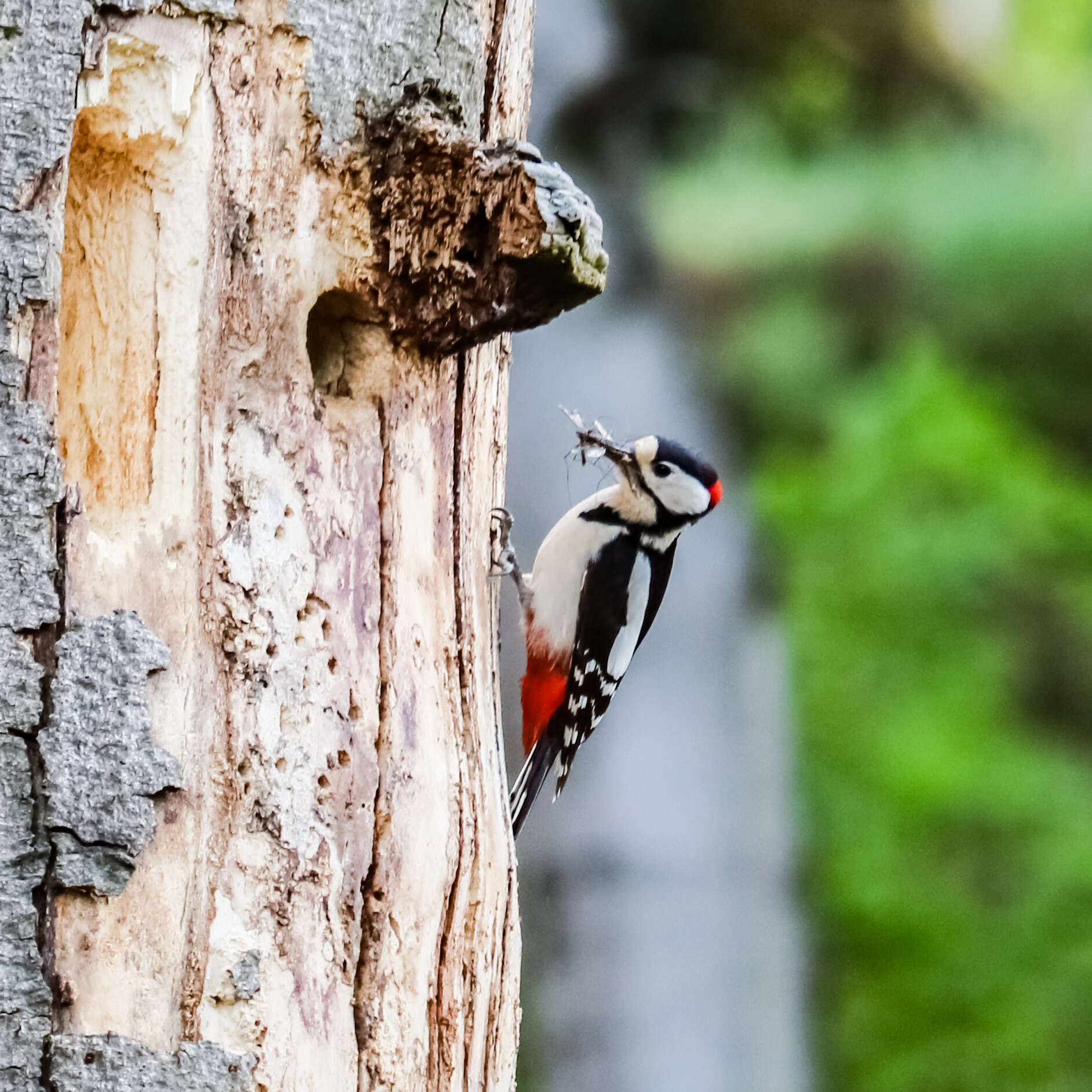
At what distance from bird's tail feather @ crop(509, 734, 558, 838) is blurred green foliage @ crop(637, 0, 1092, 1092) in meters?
1.66

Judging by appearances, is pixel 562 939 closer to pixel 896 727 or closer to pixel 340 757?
pixel 896 727

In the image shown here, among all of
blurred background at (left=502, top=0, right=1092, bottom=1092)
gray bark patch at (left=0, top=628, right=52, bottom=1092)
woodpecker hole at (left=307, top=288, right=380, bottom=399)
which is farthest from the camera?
blurred background at (left=502, top=0, right=1092, bottom=1092)

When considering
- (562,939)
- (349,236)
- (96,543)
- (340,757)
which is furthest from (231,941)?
(562,939)

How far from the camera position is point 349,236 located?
4.60ft

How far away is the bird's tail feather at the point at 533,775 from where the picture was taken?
8.14ft

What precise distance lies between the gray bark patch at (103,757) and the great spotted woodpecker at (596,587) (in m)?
1.29

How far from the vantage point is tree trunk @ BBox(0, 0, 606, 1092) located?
1.19m

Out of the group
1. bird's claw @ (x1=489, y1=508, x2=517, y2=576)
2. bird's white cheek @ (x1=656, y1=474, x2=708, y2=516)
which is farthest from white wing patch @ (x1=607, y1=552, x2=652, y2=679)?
bird's claw @ (x1=489, y1=508, x2=517, y2=576)

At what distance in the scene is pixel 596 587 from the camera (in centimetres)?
275

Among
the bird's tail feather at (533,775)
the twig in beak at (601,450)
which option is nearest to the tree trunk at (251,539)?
the bird's tail feather at (533,775)

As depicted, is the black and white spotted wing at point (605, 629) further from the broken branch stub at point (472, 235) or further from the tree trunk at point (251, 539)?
the broken branch stub at point (472, 235)

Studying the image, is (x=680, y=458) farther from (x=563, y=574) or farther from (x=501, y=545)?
(x=501, y=545)

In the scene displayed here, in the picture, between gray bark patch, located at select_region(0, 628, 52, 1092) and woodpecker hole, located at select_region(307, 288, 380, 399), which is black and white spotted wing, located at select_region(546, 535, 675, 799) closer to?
woodpecker hole, located at select_region(307, 288, 380, 399)

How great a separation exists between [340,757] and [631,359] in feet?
9.23
